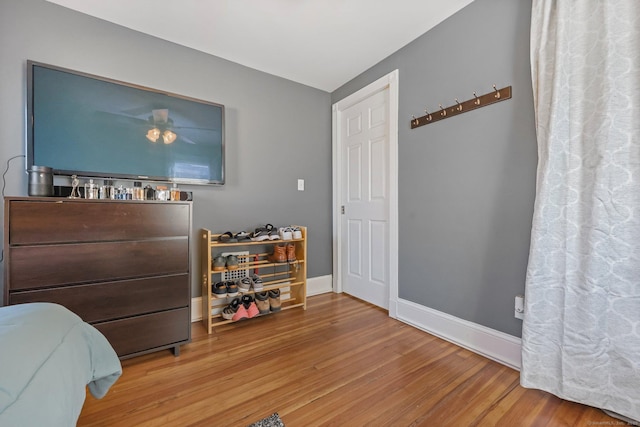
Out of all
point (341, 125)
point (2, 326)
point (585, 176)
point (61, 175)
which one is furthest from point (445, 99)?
point (61, 175)

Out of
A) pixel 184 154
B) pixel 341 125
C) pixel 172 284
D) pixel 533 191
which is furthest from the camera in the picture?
pixel 341 125

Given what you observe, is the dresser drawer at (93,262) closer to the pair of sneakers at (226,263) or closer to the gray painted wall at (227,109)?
the pair of sneakers at (226,263)

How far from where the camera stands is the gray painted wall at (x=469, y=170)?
5.08ft

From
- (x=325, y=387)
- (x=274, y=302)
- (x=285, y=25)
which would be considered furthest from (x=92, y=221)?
(x=285, y=25)

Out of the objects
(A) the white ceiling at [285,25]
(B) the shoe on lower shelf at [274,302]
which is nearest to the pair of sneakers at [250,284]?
(B) the shoe on lower shelf at [274,302]

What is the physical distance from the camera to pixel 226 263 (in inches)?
85.9

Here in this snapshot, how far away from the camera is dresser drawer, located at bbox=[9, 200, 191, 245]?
132 cm

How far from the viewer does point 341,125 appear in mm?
2963

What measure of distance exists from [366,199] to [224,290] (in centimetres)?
156

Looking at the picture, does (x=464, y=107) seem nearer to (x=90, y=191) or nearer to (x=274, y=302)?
(x=274, y=302)

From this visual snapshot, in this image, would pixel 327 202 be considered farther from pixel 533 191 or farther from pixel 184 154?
pixel 533 191

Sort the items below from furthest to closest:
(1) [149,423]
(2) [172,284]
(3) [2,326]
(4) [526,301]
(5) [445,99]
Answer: (5) [445,99] → (2) [172,284] → (4) [526,301] → (1) [149,423] → (3) [2,326]

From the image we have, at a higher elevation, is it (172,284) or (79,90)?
(79,90)

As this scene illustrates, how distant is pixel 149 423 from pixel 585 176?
2.30 metres
